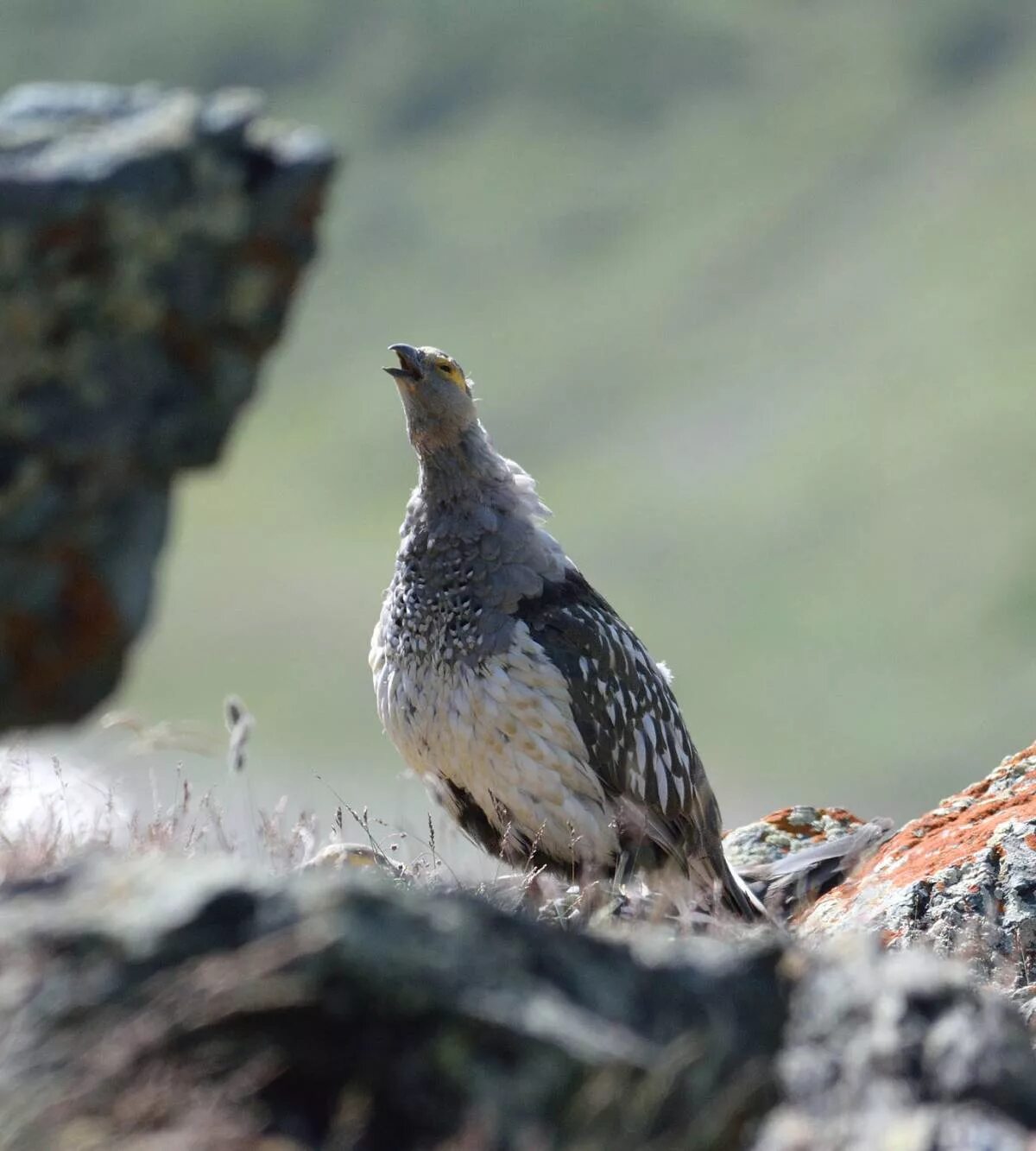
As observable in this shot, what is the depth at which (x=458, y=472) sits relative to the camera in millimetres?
11734

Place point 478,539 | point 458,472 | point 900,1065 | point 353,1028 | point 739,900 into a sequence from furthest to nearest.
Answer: point 458,472 → point 478,539 → point 739,900 → point 900,1065 → point 353,1028

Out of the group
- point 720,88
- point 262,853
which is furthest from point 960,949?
point 720,88

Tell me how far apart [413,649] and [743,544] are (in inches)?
4591

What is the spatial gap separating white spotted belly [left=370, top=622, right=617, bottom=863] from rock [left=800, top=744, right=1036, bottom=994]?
1550 mm

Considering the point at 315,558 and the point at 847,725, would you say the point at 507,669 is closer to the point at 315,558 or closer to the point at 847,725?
the point at 847,725

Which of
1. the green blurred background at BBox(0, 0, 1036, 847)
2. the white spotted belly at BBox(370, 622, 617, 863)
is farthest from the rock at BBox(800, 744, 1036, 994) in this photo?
the green blurred background at BBox(0, 0, 1036, 847)

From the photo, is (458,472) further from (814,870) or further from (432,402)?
(814,870)

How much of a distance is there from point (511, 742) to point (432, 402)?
2038mm

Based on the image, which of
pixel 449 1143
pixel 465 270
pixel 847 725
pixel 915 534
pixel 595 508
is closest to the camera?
pixel 449 1143

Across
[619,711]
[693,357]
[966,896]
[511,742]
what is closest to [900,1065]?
[966,896]

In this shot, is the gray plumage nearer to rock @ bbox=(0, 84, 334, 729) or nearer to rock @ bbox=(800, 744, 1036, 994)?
rock @ bbox=(800, 744, 1036, 994)

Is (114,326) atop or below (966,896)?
atop

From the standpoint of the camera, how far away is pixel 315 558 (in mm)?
136750

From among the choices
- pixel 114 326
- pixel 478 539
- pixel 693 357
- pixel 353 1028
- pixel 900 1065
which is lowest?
pixel 900 1065
